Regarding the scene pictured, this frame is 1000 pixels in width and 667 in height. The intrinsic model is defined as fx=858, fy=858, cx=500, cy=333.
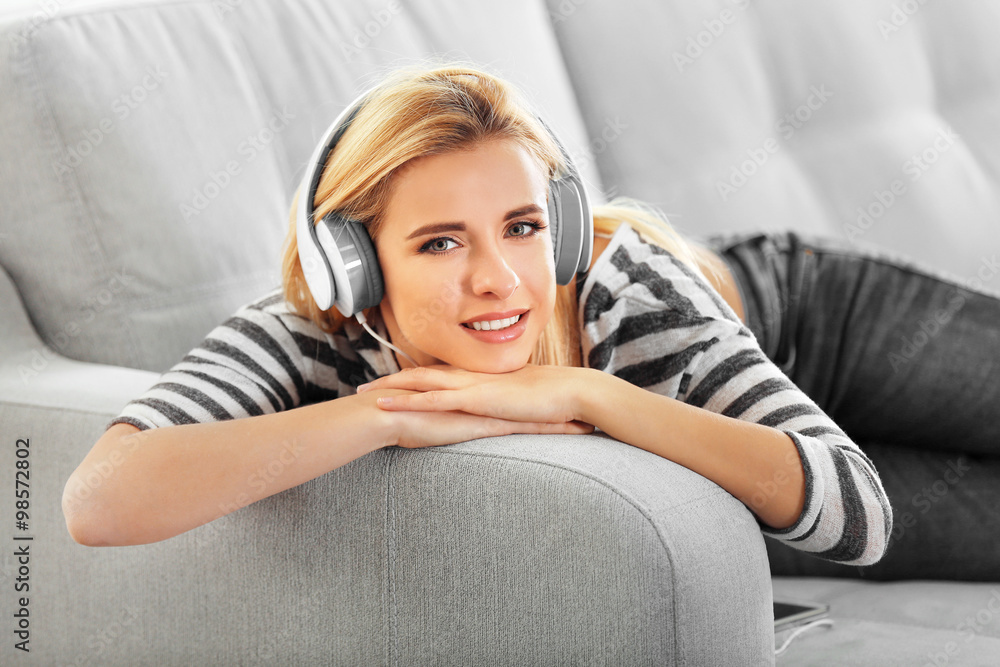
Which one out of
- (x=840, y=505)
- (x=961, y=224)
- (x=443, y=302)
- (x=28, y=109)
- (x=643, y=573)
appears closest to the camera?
(x=643, y=573)

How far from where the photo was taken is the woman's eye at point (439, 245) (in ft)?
2.94

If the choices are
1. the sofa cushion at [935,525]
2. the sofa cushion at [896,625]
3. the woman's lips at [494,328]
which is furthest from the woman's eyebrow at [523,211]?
the sofa cushion at [935,525]

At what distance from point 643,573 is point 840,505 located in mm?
255

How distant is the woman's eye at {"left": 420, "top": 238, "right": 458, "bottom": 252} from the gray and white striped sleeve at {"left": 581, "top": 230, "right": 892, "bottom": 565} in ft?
0.82

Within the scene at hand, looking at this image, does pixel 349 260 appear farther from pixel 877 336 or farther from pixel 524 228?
pixel 877 336

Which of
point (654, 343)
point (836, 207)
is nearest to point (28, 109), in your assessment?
point (654, 343)

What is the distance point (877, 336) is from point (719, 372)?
0.53 meters

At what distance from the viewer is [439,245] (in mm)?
900

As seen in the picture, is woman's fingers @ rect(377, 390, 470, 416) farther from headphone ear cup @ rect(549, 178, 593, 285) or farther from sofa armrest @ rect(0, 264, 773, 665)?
headphone ear cup @ rect(549, 178, 593, 285)

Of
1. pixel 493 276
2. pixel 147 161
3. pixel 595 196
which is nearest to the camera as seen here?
pixel 493 276

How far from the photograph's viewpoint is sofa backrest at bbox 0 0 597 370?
114 centimetres

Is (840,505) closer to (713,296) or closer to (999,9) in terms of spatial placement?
(713,296)

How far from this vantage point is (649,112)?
1861 millimetres

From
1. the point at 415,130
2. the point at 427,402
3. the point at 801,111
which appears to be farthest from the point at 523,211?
the point at 801,111
